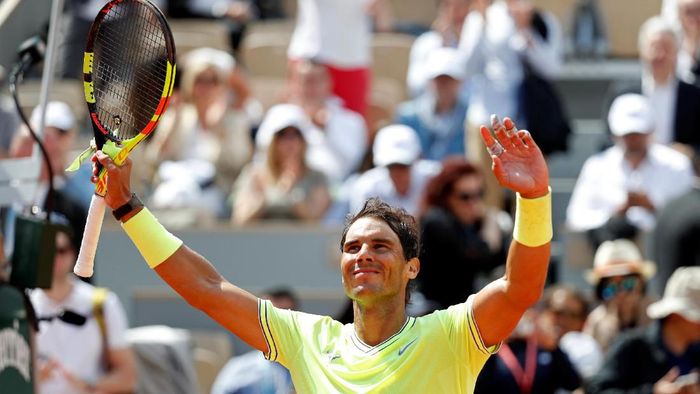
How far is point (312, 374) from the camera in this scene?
16.0 feet

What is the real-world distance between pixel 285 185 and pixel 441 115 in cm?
135

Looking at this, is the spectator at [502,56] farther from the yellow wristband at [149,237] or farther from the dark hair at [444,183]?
the yellow wristband at [149,237]

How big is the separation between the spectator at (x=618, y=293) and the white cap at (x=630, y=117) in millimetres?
1248

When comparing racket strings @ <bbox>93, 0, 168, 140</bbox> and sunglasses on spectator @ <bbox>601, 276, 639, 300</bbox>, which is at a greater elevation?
racket strings @ <bbox>93, 0, 168, 140</bbox>

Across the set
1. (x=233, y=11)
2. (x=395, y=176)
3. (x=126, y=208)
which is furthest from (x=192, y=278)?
(x=233, y=11)

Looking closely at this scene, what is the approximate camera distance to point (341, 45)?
37.6 ft

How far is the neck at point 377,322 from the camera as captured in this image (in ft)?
16.0

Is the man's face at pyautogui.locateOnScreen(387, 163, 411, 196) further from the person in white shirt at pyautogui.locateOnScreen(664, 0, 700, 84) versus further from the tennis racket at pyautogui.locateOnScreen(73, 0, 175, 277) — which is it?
the tennis racket at pyautogui.locateOnScreen(73, 0, 175, 277)

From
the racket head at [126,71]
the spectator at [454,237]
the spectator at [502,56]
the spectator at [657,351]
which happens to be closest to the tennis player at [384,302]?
the racket head at [126,71]

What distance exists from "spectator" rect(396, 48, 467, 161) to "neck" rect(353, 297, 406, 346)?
19.4ft

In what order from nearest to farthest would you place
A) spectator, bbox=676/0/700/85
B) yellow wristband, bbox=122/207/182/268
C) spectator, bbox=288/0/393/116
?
yellow wristband, bbox=122/207/182/268, spectator, bbox=676/0/700/85, spectator, bbox=288/0/393/116

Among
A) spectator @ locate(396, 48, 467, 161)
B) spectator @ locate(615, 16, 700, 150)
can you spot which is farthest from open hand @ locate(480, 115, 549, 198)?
spectator @ locate(615, 16, 700, 150)

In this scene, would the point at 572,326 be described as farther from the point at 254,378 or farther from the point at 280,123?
the point at 280,123

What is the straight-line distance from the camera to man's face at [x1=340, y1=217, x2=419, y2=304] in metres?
4.76
